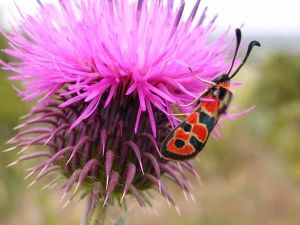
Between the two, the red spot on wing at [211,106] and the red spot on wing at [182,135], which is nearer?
the red spot on wing at [182,135]

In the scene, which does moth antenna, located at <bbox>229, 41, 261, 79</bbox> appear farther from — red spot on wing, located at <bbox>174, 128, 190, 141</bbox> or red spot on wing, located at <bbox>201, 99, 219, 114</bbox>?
red spot on wing, located at <bbox>174, 128, 190, 141</bbox>

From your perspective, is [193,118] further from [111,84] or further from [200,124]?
[111,84]

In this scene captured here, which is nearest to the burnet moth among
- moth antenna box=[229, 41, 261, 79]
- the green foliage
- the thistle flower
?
moth antenna box=[229, 41, 261, 79]

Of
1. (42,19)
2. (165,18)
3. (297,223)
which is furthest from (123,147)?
(297,223)

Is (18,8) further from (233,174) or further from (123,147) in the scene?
(233,174)

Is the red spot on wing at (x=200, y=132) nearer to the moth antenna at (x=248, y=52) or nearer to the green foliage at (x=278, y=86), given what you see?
the moth antenna at (x=248, y=52)

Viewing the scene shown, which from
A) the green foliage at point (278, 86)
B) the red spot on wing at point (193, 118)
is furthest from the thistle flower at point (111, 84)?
the green foliage at point (278, 86)
